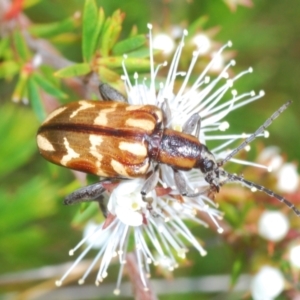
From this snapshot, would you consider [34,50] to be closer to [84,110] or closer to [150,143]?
[84,110]

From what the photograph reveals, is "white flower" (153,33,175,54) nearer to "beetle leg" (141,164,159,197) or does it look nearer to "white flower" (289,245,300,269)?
"beetle leg" (141,164,159,197)

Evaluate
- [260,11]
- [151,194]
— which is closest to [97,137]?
[151,194]

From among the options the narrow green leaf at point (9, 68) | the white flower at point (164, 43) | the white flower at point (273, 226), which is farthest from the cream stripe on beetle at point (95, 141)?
the white flower at point (273, 226)

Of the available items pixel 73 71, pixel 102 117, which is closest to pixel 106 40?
pixel 73 71

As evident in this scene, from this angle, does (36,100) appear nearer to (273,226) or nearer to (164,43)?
Answer: (164,43)

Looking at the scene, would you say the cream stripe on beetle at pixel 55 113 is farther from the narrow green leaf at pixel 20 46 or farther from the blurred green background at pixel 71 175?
the blurred green background at pixel 71 175
